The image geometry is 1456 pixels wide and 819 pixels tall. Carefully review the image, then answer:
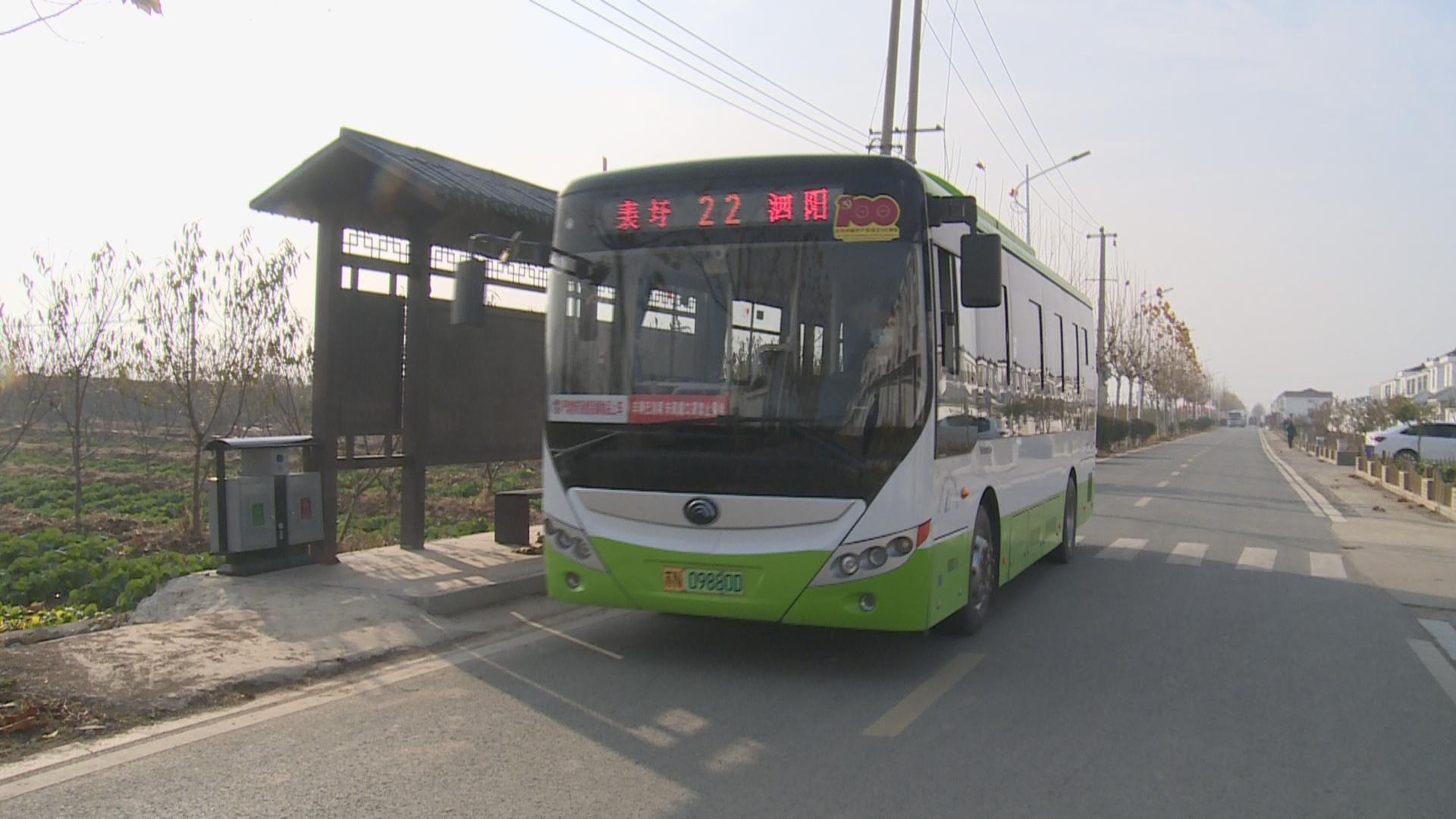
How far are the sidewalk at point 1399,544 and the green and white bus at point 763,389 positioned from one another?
6.75 meters

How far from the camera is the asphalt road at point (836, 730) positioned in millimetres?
4609

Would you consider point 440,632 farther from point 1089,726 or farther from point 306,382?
point 306,382

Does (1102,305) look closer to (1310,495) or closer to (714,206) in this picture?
(1310,495)

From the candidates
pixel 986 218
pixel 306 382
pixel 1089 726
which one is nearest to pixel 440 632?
pixel 1089 726

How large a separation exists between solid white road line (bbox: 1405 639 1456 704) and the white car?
31962mm

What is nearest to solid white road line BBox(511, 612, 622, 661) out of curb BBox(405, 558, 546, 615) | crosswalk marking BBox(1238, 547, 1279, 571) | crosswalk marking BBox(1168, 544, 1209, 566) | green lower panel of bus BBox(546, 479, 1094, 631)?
A: curb BBox(405, 558, 546, 615)

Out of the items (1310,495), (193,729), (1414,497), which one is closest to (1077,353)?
(193,729)

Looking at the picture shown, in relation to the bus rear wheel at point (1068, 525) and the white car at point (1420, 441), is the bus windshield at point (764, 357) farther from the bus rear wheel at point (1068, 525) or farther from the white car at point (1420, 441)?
the white car at point (1420, 441)

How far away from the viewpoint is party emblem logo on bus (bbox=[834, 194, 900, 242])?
6527 mm

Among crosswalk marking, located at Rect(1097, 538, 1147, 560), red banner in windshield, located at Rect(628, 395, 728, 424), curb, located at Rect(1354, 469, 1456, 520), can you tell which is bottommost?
crosswalk marking, located at Rect(1097, 538, 1147, 560)

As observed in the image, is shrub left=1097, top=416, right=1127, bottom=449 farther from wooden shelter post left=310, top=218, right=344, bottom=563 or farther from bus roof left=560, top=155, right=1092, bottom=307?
bus roof left=560, top=155, right=1092, bottom=307

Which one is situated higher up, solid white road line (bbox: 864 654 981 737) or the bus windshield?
the bus windshield

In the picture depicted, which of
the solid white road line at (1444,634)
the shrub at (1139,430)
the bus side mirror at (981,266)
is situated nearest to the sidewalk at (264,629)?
the bus side mirror at (981,266)

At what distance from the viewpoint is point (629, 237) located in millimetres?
6949
